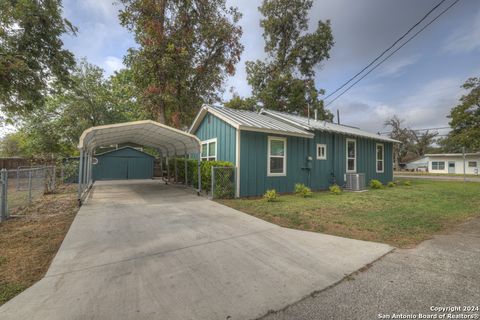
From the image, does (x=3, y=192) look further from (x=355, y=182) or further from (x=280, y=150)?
(x=355, y=182)

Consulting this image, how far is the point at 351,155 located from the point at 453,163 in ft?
111

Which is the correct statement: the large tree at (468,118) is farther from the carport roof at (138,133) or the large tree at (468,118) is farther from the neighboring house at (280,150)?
the carport roof at (138,133)

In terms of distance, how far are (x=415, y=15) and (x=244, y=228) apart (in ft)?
31.7

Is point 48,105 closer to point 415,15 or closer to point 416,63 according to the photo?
point 415,15

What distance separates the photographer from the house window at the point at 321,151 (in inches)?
427

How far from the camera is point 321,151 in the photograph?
35.9 feet

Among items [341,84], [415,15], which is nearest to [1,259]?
[415,15]

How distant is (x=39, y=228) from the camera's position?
471 centimetres

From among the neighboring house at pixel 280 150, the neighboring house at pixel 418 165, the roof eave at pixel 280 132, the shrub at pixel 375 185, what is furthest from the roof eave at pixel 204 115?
the neighboring house at pixel 418 165

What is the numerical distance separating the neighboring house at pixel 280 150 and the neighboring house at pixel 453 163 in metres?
29.6

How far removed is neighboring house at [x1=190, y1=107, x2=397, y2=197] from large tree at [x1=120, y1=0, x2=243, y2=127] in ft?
13.2

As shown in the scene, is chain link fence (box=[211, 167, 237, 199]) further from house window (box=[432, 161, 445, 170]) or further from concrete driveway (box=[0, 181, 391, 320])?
house window (box=[432, 161, 445, 170])

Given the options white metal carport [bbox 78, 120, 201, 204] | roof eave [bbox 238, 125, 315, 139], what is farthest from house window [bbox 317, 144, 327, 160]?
white metal carport [bbox 78, 120, 201, 204]

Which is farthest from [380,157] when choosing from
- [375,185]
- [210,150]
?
[210,150]
